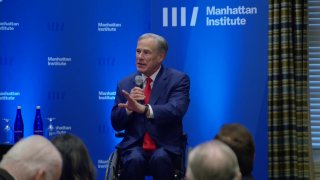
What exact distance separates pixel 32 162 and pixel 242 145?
1085mm

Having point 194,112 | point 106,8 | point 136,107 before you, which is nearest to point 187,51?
point 194,112

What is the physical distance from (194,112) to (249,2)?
44.5 inches

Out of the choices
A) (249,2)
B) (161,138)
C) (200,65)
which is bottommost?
(161,138)

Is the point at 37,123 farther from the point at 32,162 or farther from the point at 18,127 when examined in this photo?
the point at 32,162

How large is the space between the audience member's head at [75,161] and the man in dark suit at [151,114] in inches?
57.7

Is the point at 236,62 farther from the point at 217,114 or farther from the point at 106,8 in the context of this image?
the point at 106,8

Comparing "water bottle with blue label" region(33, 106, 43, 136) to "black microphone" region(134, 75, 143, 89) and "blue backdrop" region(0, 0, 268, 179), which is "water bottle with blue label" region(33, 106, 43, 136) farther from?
"black microphone" region(134, 75, 143, 89)

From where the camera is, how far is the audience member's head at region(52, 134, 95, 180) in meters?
2.63

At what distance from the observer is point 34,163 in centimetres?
224

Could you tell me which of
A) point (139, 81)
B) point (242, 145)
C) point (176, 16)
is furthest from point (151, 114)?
point (242, 145)

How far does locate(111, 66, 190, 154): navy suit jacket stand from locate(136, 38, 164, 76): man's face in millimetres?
81

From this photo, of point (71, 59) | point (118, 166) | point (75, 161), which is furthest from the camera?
point (71, 59)

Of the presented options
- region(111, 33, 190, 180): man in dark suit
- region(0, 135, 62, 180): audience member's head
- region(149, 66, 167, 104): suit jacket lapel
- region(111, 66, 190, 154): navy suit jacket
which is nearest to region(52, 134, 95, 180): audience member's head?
region(0, 135, 62, 180): audience member's head

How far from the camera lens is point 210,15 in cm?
538
